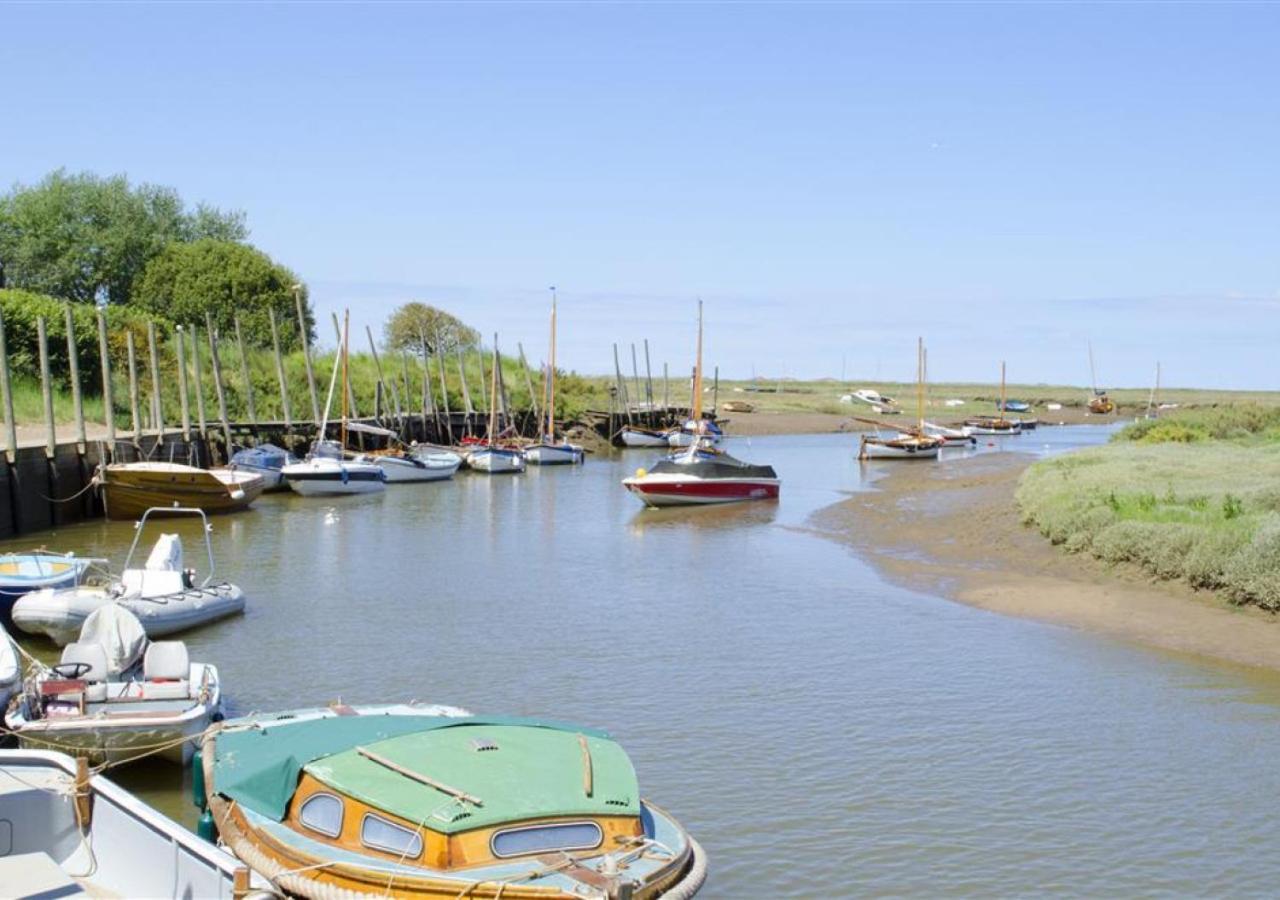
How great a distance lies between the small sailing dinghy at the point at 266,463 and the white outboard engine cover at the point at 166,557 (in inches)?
1102

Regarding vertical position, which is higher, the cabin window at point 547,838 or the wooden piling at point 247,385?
the wooden piling at point 247,385

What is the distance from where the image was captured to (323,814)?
1180 cm

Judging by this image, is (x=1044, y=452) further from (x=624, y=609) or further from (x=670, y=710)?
(x=670, y=710)

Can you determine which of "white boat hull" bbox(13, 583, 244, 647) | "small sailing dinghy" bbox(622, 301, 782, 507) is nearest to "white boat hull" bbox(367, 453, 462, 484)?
"small sailing dinghy" bbox(622, 301, 782, 507)

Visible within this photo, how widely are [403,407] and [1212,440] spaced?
47.2 metres

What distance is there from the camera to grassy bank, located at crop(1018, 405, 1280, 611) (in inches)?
1052

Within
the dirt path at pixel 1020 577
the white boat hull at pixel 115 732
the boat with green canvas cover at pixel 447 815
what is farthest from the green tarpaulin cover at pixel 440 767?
the dirt path at pixel 1020 577

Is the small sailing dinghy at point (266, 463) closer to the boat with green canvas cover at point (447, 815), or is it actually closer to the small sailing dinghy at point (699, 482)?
the small sailing dinghy at point (699, 482)

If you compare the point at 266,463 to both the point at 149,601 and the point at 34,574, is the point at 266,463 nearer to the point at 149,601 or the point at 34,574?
the point at 34,574

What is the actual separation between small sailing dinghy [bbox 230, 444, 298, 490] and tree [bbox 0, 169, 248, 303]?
1606 inches

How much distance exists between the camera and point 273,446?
62.0 metres

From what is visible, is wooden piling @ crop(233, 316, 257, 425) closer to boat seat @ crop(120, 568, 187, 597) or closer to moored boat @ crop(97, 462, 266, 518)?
moored boat @ crop(97, 462, 266, 518)

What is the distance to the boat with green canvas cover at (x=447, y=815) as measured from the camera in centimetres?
1078

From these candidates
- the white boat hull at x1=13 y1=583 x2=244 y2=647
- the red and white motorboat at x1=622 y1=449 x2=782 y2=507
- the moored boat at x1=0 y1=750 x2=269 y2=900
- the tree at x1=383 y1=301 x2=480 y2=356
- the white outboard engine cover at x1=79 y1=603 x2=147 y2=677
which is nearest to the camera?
the moored boat at x1=0 y1=750 x2=269 y2=900
